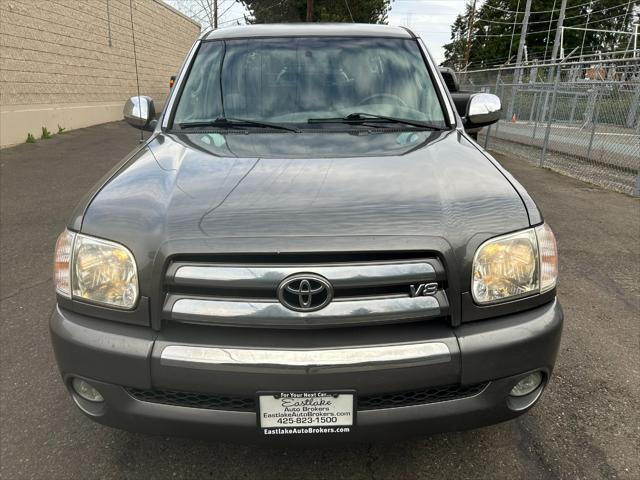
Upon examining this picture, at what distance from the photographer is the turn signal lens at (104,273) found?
5.46 ft

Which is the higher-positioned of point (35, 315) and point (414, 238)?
point (414, 238)

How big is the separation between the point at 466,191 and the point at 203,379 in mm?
1169

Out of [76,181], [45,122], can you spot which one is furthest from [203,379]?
[45,122]

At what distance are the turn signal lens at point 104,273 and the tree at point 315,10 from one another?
1165 inches

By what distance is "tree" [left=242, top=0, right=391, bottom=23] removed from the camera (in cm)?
2931

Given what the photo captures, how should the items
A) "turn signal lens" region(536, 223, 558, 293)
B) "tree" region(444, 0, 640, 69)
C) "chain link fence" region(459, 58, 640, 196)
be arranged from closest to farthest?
"turn signal lens" region(536, 223, 558, 293) < "chain link fence" region(459, 58, 640, 196) < "tree" region(444, 0, 640, 69)

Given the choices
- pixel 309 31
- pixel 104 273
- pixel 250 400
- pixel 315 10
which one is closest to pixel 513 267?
pixel 250 400

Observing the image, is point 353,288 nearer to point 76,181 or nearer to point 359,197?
point 359,197

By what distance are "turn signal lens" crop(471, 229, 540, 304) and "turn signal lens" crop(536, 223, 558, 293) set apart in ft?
0.10


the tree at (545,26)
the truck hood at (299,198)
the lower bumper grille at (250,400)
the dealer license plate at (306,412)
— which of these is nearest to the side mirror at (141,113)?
the truck hood at (299,198)

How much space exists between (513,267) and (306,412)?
875mm

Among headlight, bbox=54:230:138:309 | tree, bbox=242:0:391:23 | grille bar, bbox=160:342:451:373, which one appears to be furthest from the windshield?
tree, bbox=242:0:391:23

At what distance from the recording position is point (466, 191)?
1.87 metres

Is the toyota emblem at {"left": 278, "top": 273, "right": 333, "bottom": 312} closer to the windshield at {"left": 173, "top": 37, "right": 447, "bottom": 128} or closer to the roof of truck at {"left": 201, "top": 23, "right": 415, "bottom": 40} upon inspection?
the windshield at {"left": 173, "top": 37, "right": 447, "bottom": 128}
